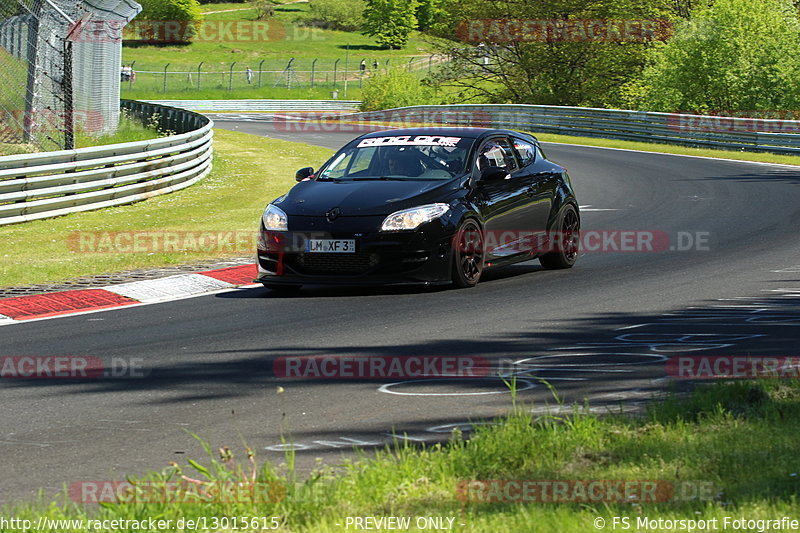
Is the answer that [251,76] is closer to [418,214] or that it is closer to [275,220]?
[275,220]

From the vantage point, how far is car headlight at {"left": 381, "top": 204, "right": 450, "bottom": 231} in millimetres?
11086

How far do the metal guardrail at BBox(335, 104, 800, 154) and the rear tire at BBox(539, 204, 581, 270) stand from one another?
857 inches

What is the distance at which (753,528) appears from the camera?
409 cm

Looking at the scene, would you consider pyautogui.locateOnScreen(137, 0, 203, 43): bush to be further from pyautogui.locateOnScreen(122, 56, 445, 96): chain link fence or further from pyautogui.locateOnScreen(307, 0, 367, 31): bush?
pyautogui.locateOnScreen(307, 0, 367, 31): bush

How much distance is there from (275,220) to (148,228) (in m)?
6.30

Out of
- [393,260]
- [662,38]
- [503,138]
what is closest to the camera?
[393,260]

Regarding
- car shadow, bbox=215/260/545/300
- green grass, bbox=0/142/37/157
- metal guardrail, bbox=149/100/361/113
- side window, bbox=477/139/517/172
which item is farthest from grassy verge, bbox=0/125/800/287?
metal guardrail, bbox=149/100/361/113

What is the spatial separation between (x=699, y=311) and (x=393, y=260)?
284 cm

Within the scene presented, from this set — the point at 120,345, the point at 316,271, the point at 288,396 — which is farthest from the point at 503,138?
the point at 288,396

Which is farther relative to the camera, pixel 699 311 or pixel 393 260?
pixel 393 260

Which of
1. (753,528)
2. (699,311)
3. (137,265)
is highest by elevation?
(753,528)

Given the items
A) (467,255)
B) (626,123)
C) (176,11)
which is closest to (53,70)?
(467,255)

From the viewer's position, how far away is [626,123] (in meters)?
41.3

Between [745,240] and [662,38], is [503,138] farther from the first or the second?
[662,38]
